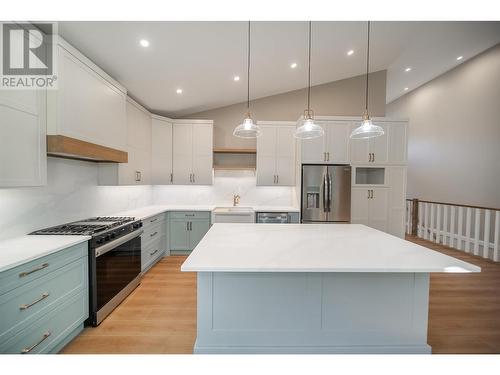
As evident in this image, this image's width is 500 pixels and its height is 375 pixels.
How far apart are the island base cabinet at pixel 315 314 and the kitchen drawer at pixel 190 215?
248 cm

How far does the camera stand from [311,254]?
159cm

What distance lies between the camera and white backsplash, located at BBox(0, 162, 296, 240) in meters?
2.07

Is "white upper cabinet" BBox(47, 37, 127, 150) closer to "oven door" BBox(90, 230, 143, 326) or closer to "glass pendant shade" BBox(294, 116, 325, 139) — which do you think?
"oven door" BBox(90, 230, 143, 326)

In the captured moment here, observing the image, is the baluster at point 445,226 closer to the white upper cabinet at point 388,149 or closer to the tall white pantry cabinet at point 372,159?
the tall white pantry cabinet at point 372,159

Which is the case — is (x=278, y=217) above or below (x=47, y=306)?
above

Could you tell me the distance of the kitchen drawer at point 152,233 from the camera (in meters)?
3.34

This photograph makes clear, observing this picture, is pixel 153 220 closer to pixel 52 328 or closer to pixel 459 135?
pixel 52 328

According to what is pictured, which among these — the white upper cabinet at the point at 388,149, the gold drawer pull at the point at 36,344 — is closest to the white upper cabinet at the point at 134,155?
the gold drawer pull at the point at 36,344

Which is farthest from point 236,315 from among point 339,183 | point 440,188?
point 440,188

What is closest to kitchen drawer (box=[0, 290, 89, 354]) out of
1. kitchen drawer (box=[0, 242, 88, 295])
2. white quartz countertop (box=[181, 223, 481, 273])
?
kitchen drawer (box=[0, 242, 88, 295])

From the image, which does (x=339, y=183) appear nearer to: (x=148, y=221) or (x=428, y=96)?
(x=148, y=221)

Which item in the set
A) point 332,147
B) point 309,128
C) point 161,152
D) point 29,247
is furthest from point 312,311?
point 161,152

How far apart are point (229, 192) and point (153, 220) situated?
5.40 feet

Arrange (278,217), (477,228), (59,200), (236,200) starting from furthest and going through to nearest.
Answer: (236,200) → (477,228) → (278,217) → (59,200)
